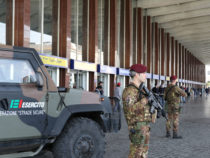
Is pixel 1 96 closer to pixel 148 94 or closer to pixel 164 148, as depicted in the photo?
pixel 148 94

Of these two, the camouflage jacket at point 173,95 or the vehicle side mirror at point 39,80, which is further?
the camouflage jacket at point 173,95

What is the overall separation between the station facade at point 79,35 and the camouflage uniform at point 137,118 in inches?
412

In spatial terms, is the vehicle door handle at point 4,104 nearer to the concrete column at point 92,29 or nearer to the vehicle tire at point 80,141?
A: the vehicle tire at point 80,141

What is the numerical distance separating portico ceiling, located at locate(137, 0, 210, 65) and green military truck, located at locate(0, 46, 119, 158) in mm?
24961

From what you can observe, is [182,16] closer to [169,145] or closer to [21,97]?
[169,145]

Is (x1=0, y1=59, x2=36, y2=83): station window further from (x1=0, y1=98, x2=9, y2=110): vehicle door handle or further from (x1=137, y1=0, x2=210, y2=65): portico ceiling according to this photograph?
(x1=137, y1=0, x2=210, y2=65): portico ceiling

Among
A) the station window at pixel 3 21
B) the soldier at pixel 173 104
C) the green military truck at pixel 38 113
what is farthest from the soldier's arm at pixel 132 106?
the station window at pixel 3 21

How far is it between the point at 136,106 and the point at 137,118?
17cm

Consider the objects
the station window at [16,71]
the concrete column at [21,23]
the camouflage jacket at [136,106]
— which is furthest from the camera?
the concrete column at [21,23]

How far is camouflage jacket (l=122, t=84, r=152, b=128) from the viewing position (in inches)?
152

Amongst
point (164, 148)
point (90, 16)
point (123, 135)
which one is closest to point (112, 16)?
point (90, 16)

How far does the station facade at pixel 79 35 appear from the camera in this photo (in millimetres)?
13645

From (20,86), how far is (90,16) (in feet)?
54.8

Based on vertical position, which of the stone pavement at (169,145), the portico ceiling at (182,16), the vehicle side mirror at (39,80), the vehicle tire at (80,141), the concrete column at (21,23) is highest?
the portico ceiling at (182,16)
